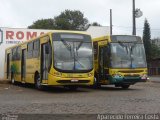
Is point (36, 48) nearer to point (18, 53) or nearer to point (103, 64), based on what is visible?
point (103, 64)

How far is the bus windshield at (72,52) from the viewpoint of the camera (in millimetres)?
22172

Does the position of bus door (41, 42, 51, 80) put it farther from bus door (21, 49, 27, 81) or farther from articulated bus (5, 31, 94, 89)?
bus door (21, 49, 27, 81)

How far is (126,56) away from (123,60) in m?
0.27

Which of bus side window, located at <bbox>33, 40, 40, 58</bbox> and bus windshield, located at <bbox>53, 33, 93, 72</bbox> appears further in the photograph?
bus side window, located at <bbox>33, 40, 40, 58</bbox>

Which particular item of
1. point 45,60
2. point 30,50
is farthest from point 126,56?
point 30,50

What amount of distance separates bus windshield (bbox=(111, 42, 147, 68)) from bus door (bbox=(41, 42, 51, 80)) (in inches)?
142

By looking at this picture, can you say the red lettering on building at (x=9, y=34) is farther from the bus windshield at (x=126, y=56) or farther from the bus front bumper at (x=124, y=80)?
the bus front bumper at (x=124, y=80)

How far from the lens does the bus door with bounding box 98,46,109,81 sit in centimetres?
2486

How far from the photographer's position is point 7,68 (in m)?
37.4

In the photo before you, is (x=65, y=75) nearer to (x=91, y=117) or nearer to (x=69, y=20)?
(x=91, y=117)

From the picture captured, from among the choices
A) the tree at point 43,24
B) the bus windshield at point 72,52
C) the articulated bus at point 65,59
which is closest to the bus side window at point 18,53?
the articulated bus at point 65,59

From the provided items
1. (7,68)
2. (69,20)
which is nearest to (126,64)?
(7,68)

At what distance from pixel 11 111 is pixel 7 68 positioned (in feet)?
79.1

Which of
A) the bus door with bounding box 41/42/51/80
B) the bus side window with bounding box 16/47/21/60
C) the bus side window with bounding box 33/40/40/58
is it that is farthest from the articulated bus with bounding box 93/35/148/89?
the bus side window with bounding box 16/47/21/60
